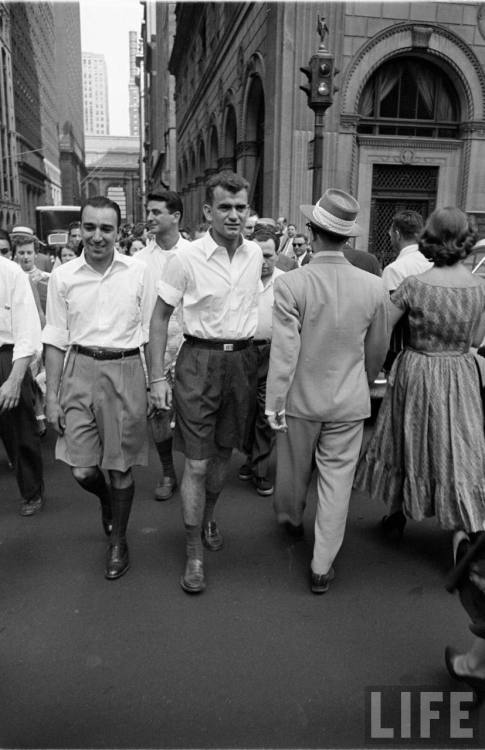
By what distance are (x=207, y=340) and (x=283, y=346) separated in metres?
0.47

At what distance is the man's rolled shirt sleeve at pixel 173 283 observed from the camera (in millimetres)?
3564

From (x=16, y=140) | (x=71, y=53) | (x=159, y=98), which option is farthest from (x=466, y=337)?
(x=71, y=53)

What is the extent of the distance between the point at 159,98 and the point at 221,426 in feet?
238

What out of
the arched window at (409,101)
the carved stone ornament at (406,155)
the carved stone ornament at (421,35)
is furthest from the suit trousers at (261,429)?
the carved stone ornament at (421,35)

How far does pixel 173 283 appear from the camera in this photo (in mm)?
3578

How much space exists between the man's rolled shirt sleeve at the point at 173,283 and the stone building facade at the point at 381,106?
11.5 metres

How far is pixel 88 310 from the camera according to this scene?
3.60 metres

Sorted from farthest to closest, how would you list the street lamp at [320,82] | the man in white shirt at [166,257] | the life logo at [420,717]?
the street lamp at [320,82]
the man in white shirt at [166,257]
the life logo at [420,717]

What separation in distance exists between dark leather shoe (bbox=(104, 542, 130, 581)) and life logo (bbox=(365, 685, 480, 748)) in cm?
161

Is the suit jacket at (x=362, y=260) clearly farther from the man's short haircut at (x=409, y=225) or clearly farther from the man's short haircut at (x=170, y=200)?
the man's short haircut at (x=170, y=200)

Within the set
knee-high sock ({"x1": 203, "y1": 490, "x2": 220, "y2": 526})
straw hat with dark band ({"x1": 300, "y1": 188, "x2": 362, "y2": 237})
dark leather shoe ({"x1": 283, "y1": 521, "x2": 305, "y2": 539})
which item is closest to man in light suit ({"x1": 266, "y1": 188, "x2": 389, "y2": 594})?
straw hat with dark band ({"x1": 300, "y1": 188, "x2": 362, "y2": 237})

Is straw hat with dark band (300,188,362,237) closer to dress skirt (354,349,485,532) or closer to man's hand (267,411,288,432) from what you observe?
dress skirt (354,349,485,532)

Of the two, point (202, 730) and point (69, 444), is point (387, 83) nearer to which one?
point (69, 444)

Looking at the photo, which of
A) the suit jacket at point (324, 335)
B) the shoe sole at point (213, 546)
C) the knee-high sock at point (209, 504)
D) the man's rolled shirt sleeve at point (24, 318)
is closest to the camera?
the suit jacket at point (324, 335)
